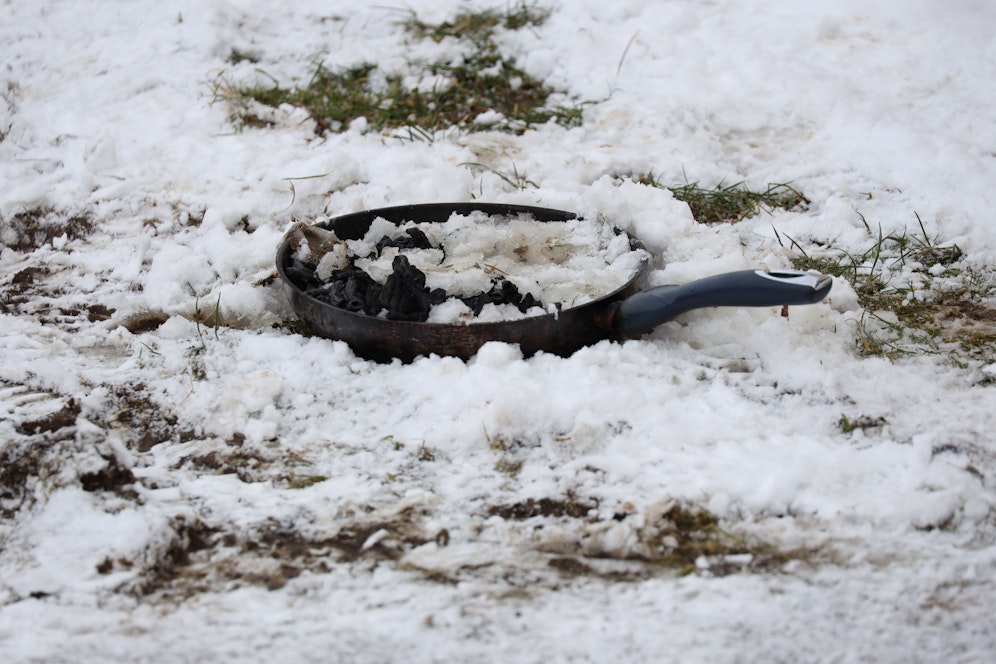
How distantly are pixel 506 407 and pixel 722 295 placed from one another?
0.57 m

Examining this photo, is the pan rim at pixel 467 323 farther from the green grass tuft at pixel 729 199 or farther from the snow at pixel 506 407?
the green grass tuft at pixel 729 199

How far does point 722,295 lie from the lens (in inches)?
79.5

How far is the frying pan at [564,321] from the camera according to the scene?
1971 mm

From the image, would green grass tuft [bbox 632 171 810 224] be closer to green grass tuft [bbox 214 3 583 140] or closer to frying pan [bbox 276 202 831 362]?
green grass tuft [bbox 214 3 583 140]

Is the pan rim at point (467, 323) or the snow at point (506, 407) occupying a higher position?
the pan rim at point (467, 323)

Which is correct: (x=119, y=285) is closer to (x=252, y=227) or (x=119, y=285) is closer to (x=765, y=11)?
(x=252, y=227)

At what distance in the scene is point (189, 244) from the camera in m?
2.82

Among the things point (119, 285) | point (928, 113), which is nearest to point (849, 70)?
point (928, 113)

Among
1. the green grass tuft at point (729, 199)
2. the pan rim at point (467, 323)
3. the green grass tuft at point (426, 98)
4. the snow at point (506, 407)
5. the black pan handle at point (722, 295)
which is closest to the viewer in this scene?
the snow at point (506, 407)

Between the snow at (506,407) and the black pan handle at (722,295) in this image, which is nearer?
the snow at (506,407)

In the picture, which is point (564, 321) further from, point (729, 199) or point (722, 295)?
point (729, 199)

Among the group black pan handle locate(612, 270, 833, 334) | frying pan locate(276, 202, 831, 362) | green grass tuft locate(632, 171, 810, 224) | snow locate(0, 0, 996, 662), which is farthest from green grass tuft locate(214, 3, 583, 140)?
black pan handle locate(612, 270, 833, 334)

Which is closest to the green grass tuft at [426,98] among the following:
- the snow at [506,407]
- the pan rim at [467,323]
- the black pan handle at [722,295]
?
the snow at [506,407]

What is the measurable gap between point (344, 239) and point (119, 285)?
2.37 ft
